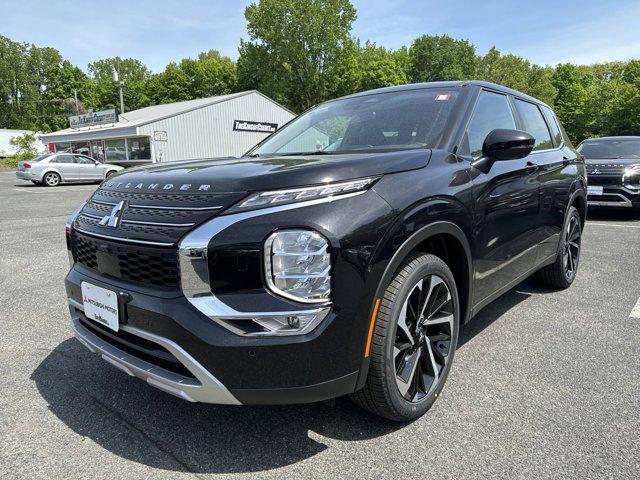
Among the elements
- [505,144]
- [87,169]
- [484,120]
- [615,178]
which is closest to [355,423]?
[505,144]

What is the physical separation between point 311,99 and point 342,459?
53.6 m

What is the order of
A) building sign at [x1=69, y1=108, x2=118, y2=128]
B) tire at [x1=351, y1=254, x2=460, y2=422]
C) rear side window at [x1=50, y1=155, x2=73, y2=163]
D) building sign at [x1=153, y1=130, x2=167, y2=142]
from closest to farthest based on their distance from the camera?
tire at [x1=351, y1=254, x2=460, y2=422] → rear side window at [x1=50, y1=155, x2=73, y2=163] → building sign at [x1=153, y1=130, x2=167, y2=142] → building sign at [x1=69, y1=108, x2=118, y2=128]

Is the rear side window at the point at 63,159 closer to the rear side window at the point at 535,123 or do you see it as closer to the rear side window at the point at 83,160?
the rear side window at the point at 83,160

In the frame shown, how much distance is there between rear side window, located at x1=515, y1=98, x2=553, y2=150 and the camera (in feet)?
12.1

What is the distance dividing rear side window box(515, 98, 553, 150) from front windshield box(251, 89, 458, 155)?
1066mm

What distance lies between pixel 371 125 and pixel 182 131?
29714 millimetres

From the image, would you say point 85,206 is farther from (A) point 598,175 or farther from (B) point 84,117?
(B) point 84,117

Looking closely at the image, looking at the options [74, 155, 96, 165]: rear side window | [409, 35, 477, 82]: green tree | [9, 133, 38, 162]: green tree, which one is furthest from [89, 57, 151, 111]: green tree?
[74, 155, 96, 165]: rear side window

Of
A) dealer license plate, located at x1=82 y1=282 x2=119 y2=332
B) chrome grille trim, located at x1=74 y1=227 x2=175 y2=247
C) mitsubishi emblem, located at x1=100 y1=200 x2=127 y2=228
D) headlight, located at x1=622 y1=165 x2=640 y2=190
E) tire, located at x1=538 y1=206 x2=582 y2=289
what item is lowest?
tire, located at x1=538 y1=206 x2=582 y2=289

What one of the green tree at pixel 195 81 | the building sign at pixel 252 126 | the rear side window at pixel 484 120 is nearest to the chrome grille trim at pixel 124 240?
the rear side window at pixel 484 120

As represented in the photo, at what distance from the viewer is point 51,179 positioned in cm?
2011

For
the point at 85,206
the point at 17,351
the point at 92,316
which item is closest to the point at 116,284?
the point at 92,316

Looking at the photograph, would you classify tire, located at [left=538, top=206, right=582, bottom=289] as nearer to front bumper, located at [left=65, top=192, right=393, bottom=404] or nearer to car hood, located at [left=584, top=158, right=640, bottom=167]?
front bumper, located at [left=65, top=192, right=393, bottom=404]

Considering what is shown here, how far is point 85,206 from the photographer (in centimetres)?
256
